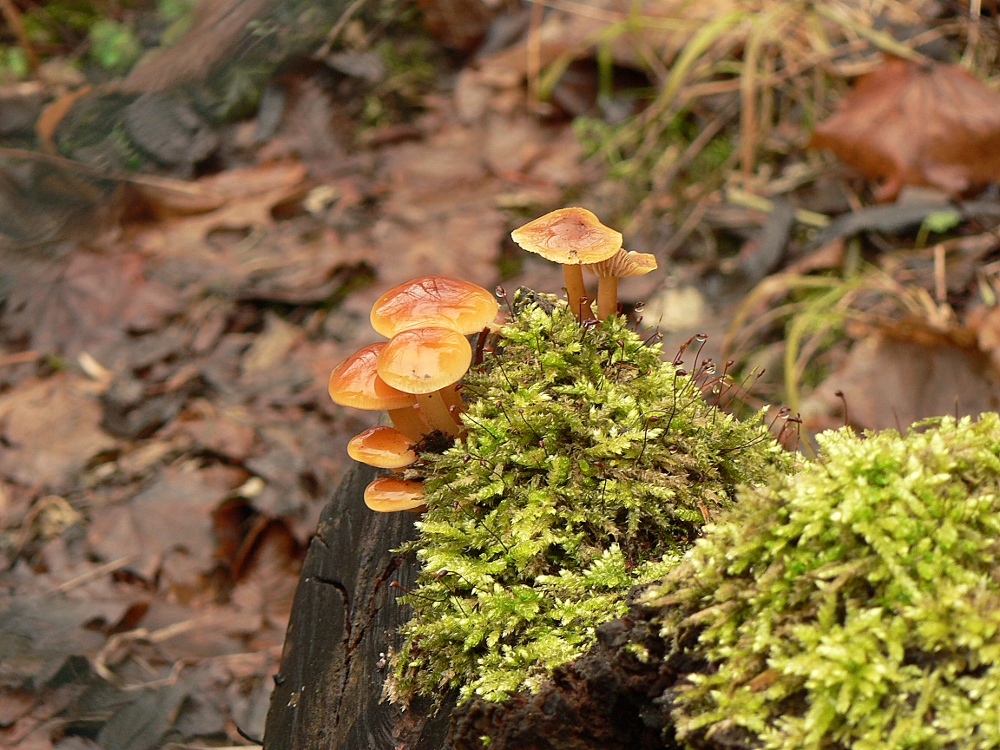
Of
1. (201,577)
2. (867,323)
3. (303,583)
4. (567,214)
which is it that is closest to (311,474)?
(201,577)

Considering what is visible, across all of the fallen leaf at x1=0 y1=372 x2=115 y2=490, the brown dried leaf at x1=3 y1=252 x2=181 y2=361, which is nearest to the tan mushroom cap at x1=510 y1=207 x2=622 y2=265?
the fallen leaf at x1=0 y1=372 x2=115 y2=490

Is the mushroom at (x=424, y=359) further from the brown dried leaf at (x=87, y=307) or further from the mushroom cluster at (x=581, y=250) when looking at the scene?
the brown dried leaf at (x=87, y=307)

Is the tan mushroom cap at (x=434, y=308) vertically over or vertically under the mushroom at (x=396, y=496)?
over

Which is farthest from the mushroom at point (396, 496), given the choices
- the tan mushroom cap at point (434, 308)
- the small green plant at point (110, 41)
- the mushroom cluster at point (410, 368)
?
the small green plant at point (110, 41)

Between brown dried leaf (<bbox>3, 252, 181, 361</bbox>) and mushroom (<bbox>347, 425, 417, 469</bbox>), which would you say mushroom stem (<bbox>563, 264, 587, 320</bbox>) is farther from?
brown dried leaf (<bbox>3, 252, 181, 361</bbox>)

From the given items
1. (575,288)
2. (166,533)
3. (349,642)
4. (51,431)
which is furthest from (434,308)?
(51,431)

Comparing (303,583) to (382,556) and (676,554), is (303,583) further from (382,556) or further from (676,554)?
(676,554)

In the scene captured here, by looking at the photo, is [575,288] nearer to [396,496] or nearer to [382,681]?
[396,496]
